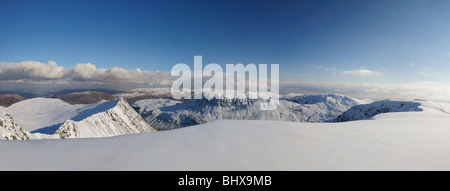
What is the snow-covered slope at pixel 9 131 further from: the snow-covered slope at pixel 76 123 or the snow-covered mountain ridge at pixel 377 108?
the snow-covered mountain ridge at pixel 377 108

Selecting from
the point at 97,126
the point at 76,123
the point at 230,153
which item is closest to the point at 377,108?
the point at 230,153

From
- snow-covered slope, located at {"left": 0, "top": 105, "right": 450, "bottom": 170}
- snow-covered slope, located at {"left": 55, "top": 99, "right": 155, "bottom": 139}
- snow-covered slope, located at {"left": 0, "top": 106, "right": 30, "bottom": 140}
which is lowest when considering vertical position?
snow-covered slope, located at {"left": 55, "top": 99, "right": 155, "bottom": 139}

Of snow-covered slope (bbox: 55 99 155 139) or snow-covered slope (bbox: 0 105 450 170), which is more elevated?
snow-covered slope (bbox: 0 105 450 170)

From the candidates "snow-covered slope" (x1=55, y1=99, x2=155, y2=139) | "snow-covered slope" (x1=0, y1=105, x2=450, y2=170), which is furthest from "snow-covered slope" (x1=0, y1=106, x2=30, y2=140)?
"snow-covered slope" (x1=55, y1=99, x2=155, y2=139)

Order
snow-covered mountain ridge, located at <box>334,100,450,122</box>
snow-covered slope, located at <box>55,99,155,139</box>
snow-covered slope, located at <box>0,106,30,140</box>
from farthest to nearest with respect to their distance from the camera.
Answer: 1. snow-covered mountain ridge, located at <box>334,100,450,122</box>
2. snow-covered slope, located at <box>55,99,155,139</box>
3. snow-covered slope, located at <box>0,106,30,140</box>

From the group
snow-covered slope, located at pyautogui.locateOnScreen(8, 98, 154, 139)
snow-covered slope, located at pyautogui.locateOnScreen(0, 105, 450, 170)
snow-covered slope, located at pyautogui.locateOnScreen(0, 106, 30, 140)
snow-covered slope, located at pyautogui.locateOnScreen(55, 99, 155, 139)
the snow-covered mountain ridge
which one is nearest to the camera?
snow-covered slope, located at pyautogui.locateOnScreen(0, 105, 450, 170)

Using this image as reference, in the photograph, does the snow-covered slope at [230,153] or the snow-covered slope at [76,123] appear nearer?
the snow-covered slope at [230,153]

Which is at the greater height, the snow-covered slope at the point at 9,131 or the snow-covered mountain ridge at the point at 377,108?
the snow-covered slope at the point at 9,131

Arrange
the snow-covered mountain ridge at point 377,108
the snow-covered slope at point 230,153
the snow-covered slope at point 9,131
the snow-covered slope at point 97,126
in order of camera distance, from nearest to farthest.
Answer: the snow-covered slope at point 230,153
the snow-covered slope at point 9,131
the snow-covered slope at point 97,126
the snow-covered mountain ridge at point 377,108

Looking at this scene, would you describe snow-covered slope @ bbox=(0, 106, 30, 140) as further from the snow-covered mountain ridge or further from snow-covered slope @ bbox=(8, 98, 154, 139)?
the snow-covered mountain ridge

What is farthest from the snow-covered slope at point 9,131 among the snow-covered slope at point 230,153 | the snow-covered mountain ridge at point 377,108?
the snow-covered mountain ridge at point 377,108

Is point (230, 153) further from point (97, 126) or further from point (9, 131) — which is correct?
point (97, 126)
